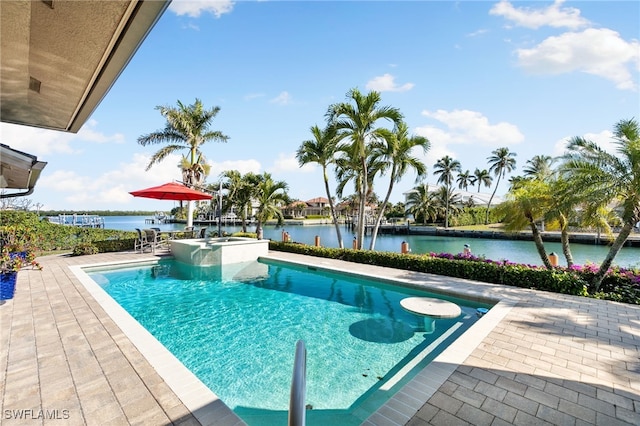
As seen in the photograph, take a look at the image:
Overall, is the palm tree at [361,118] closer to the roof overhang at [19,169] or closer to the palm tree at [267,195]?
the palm tree at [267,195]

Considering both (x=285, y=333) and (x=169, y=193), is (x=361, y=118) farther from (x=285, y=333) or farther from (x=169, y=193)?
(x=285, y=333)

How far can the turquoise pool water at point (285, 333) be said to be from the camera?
412 centimetres

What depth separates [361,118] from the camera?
1249 centimetres

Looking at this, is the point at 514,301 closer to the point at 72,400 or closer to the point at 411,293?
the point at 411,293

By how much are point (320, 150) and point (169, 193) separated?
23.1ft

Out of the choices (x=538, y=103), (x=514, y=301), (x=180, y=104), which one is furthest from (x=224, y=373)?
(x=180, y=104)

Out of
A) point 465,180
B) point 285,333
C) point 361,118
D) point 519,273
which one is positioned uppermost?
point 465,180

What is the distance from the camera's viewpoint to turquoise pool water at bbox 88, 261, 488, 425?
162 inches

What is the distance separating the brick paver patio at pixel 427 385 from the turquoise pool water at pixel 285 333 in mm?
905

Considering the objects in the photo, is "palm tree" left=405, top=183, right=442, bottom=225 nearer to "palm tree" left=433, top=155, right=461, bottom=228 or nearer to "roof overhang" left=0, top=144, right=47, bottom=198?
"palm tree" left=433, top=155, right=461, bottom=228

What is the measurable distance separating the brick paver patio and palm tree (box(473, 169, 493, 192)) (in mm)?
57305

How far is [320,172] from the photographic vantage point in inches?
582
